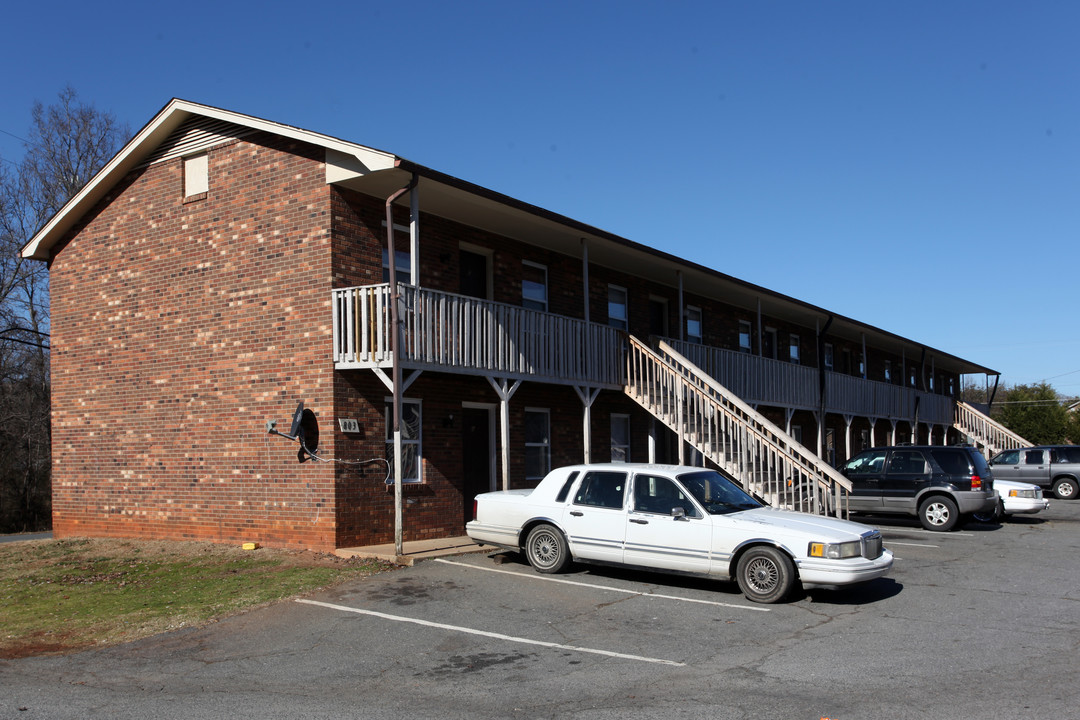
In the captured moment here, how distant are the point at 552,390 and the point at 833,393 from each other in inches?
485

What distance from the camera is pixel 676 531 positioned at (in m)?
10.6

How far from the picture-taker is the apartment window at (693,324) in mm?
23875

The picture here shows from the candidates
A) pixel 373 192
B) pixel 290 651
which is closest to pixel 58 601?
pixel 290 651

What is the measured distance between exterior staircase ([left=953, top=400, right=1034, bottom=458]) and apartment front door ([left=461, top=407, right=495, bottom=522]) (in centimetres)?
2419

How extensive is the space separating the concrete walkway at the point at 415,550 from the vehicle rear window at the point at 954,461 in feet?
30.0

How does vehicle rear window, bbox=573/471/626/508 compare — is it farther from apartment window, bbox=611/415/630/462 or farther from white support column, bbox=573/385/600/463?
apartment window, bbox=611/415/630/462

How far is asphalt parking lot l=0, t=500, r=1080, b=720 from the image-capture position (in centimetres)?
649

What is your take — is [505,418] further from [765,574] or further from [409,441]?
[765,574]

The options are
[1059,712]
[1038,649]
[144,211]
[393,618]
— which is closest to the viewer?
[1059,712]

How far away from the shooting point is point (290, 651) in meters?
8.41

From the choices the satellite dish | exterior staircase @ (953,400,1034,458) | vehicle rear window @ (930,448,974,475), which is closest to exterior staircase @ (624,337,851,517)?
vehicle rear window @ (930,448,974,475)

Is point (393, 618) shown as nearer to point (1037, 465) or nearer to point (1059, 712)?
point (1059, 712)

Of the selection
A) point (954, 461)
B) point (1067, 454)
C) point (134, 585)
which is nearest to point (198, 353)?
point (134, 585)

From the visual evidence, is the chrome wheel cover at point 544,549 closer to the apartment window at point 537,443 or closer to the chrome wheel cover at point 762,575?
the chrome wheel cover at point 762,575
